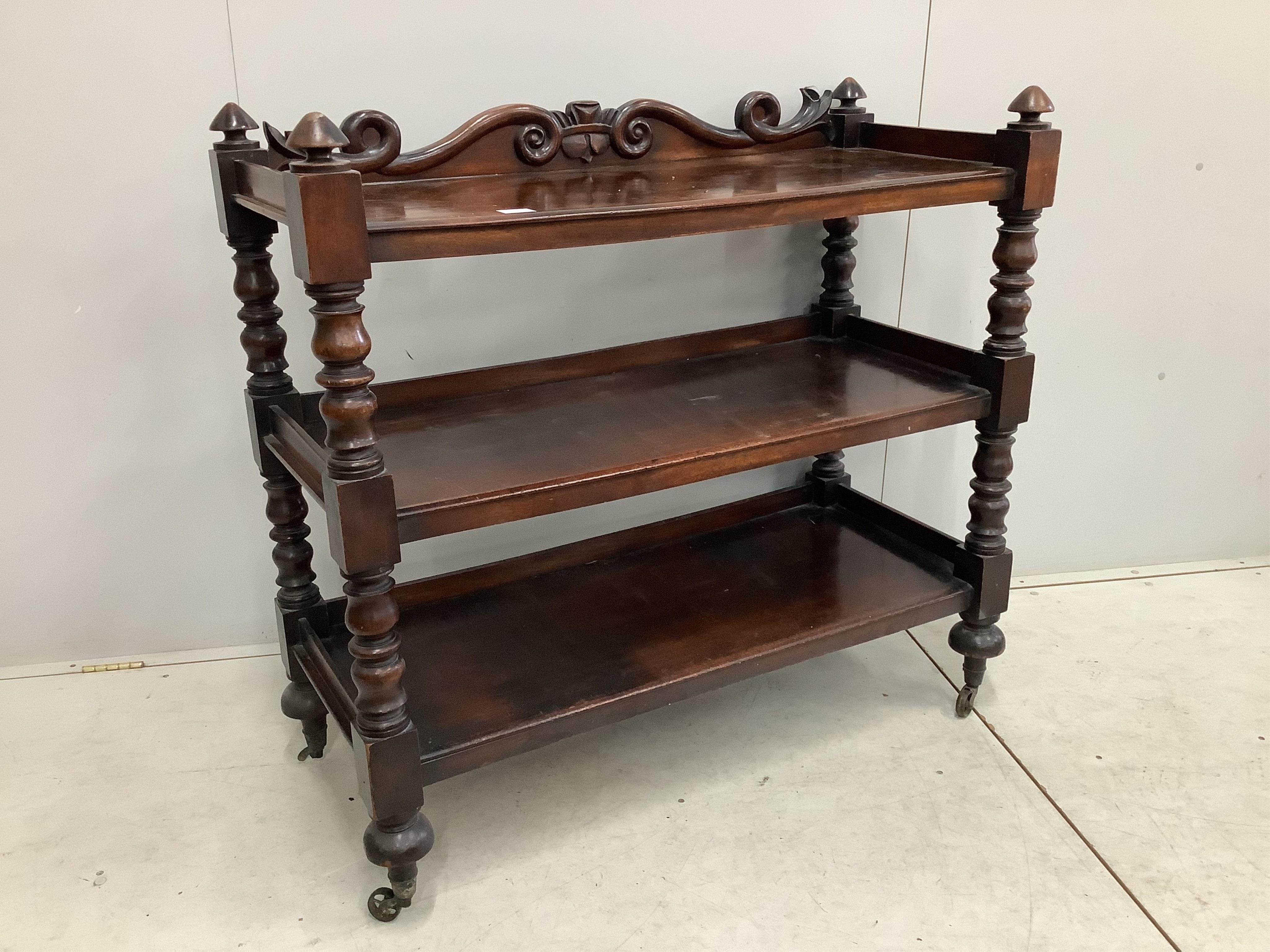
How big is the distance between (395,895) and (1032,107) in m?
1.82

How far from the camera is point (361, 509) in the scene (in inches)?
61.9

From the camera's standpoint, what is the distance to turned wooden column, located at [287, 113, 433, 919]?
1.43 metres

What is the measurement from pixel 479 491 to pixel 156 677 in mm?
1309

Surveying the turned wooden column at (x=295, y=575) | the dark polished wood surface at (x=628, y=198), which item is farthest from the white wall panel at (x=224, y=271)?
the turned wooden column at (x=295, y=575)

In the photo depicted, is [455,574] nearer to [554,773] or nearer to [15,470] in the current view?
[554,773]

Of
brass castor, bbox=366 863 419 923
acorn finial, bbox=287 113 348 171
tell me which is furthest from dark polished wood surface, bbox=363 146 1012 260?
brass castor, bbox=366 863 419 923

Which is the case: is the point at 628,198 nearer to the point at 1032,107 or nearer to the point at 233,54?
the point at 1032,107

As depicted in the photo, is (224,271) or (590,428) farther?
(224,271)

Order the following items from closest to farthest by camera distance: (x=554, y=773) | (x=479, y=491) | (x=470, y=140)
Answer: (x=479, y=491) < (x=470, y=140) < (x=554, y=773)

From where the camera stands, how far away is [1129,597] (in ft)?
9.50

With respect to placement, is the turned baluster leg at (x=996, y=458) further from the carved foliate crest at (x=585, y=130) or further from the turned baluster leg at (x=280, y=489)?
the turned baluster leg at (x=280, y=489)

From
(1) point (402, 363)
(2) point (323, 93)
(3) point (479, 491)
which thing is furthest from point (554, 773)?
(2) point (323, 93)

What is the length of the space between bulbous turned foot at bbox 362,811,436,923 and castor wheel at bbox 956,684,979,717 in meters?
1.21

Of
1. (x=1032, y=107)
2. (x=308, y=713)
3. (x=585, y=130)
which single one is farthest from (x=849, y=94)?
(x=308, y=713)
